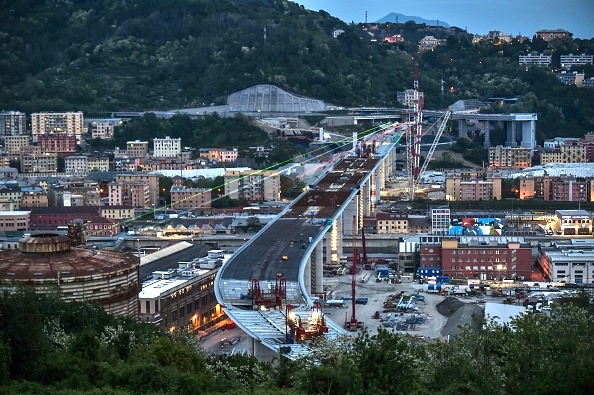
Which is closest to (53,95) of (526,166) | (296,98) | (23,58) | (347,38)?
(23,58)

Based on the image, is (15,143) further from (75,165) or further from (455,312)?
(455,312)

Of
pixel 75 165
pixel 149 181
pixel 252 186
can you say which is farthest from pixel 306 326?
pixel 75 165

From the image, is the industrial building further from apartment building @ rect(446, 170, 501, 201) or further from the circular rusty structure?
apartment building @ rect(446, 170, 501, 201)

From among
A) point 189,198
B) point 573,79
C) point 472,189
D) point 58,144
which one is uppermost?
point 573,79

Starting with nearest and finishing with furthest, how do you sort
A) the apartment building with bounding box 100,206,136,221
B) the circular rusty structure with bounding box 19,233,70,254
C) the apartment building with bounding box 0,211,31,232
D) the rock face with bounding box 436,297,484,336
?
the circular rusty structure with bounding box 19,233,70,254 → the rock face with bounding box 436,297,484,336 → the apartment building with bounding box 0,211,31,232 → the apartment building with bounding box 100,206,136,221

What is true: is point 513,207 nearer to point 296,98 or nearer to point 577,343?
point 296,98

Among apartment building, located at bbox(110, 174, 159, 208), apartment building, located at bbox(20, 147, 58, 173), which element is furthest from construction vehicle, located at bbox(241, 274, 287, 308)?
apartment building, located at bbox(20, 147, 58, 173)

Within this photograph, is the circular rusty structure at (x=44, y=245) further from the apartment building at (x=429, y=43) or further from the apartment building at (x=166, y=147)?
the apartment building at (x=429, y=43)
